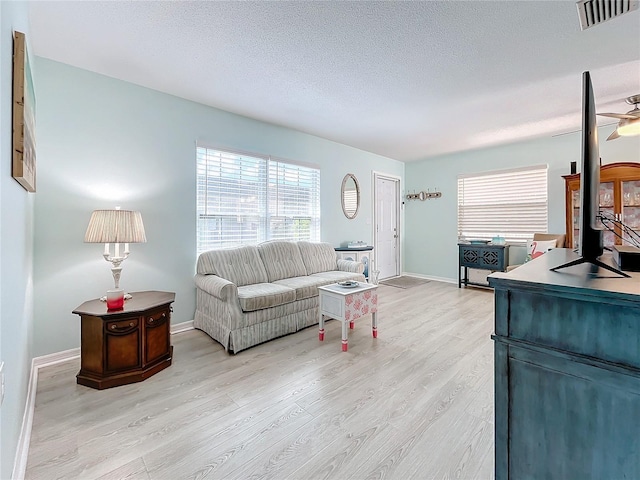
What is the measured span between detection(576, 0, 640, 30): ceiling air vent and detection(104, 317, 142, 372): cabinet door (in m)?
3.74

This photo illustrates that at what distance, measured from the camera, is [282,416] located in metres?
1.82

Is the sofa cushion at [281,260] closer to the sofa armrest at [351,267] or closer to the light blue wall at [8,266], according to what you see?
the sofa armrest at [351,267]

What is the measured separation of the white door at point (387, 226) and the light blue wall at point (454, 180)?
302 mm

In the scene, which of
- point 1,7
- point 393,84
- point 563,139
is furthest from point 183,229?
point 563,139

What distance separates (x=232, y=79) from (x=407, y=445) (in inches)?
125

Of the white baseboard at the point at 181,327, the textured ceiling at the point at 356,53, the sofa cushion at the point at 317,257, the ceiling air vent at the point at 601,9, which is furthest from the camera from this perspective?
the sofa cushion at the point at 317,257

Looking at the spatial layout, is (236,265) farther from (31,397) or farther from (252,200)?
(31,397)

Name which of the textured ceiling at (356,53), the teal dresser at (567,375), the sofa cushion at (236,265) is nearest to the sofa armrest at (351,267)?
the sofa cushion at (236,265)

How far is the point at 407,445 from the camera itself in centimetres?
158

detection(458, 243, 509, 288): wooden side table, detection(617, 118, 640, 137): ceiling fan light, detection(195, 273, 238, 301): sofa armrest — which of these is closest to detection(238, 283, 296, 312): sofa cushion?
detection(195, 273, 238, 301): sofa armrest

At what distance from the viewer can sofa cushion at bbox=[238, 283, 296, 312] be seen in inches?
109

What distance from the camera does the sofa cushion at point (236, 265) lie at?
3.24 meters

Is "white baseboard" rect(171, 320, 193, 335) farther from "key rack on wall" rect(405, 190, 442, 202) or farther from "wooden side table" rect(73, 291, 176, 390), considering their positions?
"key rack on wall" rect(405, 190, 442, 202)

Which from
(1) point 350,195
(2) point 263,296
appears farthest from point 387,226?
(2) point 263,296
